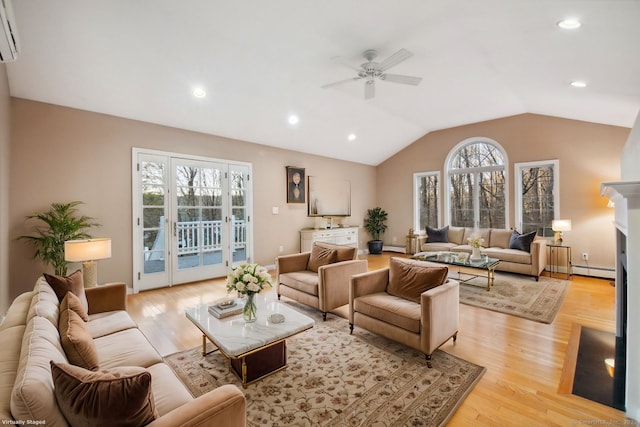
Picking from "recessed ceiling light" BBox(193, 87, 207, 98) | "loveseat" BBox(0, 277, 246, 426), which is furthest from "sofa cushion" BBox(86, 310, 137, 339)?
"recessed ceiling light" BBox(193, 87, 207, 98)

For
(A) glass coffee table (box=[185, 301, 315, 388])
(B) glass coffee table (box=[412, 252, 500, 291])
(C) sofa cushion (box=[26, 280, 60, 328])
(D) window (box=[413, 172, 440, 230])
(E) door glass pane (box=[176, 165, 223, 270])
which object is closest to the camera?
(C) sofa cushion (box=[26, 280, 60, 328])

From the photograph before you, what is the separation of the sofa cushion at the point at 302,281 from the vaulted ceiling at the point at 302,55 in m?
2.77

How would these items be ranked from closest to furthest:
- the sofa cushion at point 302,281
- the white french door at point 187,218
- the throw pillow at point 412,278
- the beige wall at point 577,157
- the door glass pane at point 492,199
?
the throw pillow at point 412,278, the sofa cushion at point 302,281, the white french door at point 187,218, the beige wall at point 577,157, the door glass pane at point 492,199

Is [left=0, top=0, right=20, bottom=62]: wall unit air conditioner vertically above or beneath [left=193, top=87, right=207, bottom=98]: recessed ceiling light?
beneath

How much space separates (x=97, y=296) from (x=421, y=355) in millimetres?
3001

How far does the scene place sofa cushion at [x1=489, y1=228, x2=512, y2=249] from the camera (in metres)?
5.87

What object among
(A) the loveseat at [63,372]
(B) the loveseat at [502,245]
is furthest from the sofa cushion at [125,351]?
(B) the loveseat at [502,245]

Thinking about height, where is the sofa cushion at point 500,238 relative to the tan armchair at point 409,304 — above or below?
above

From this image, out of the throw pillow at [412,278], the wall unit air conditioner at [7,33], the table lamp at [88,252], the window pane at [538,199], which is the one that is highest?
the wall unit air conditioner at [7,33]

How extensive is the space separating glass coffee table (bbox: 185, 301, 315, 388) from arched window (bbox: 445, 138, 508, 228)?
5946mm

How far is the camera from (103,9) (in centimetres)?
267

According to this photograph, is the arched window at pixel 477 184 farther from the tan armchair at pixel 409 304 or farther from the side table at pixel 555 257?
the tan armchair at pixel 409 304

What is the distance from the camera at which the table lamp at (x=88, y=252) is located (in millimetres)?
3066

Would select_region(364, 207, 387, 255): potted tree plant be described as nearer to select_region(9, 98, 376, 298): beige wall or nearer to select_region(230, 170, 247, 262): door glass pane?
select_region(9, 98, 376, 298): beige wall
